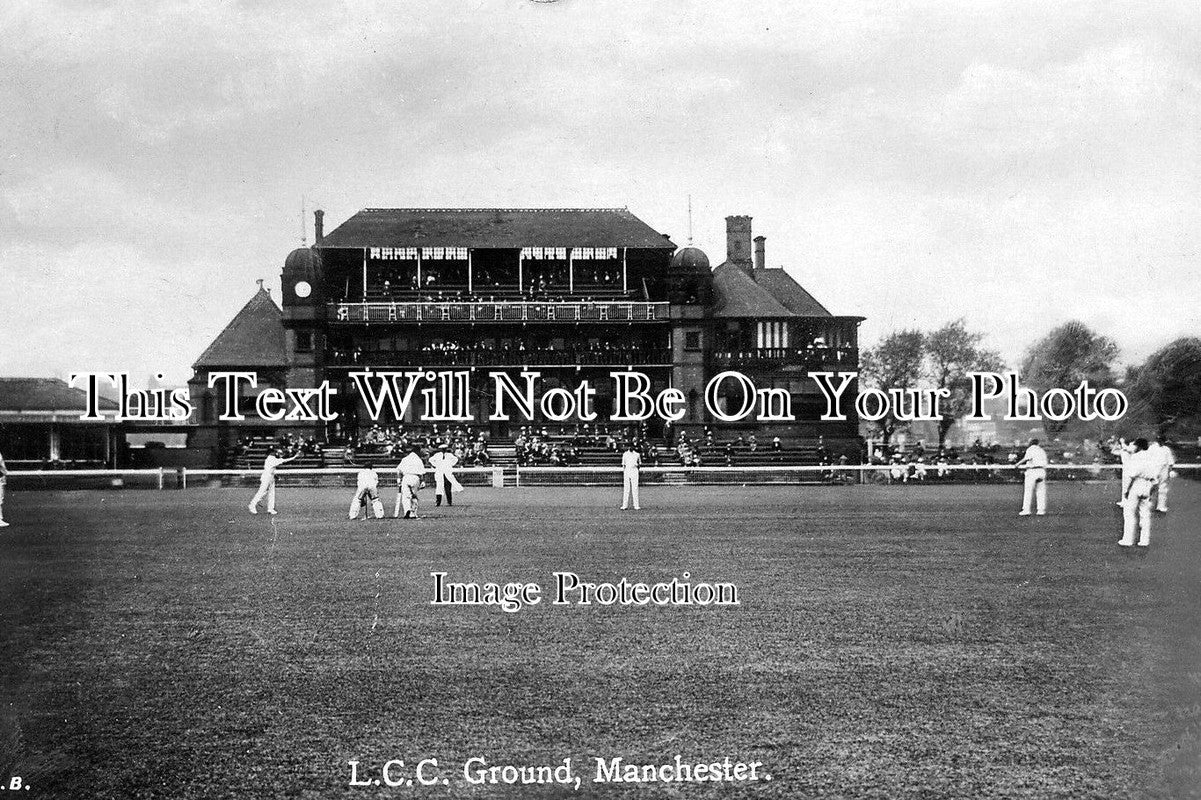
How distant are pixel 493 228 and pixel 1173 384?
28.4ft

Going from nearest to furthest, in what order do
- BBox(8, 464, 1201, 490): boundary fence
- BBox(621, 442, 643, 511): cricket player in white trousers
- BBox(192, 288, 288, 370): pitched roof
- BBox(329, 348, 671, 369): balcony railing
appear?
BBox(192, 288, 288, 370): pitched roof, BBox(329, 348, 671, 369): balcony railing, BBox(8, 464, 1201, 490): boundary fence, BBox(621, 442, 643, 511): cricket player in white trousers

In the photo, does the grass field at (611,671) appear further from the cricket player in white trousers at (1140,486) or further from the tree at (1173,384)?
the tree at (1173,384)

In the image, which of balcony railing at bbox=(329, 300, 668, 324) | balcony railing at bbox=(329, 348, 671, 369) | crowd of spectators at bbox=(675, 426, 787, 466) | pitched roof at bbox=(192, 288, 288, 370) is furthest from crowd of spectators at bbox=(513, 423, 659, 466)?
pitched roof at bbox=(192, 288, 288, 370)

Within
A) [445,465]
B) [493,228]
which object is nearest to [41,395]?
[493,228]

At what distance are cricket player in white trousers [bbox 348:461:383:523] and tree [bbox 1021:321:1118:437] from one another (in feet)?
32.2

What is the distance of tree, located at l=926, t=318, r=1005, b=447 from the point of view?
1083 centimetres

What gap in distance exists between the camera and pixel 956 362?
11.3m

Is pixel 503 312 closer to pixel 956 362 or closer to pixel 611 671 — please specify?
pixel 956 362

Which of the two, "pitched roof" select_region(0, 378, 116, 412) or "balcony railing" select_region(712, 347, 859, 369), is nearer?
"pitched roof" select_region(0, 378, 116, 412)

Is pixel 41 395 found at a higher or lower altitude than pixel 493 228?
lower

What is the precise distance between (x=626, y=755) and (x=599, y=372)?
8.71 meters

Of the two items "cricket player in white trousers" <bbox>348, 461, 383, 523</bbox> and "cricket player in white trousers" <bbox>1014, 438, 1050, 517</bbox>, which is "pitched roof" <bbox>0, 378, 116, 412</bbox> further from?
"cricket player in white trousers" <bbox>1014, 438, 1050, 517</bbox>

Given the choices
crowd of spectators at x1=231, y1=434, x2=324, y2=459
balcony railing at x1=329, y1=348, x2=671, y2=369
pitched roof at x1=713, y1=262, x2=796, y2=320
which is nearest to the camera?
balcony railing at x1=329, y1=348, x2=671, y2=369

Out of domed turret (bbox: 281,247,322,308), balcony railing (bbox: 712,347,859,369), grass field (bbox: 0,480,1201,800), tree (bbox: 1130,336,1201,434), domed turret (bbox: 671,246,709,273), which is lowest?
grass field (bbox: 0,480,1201,800)
